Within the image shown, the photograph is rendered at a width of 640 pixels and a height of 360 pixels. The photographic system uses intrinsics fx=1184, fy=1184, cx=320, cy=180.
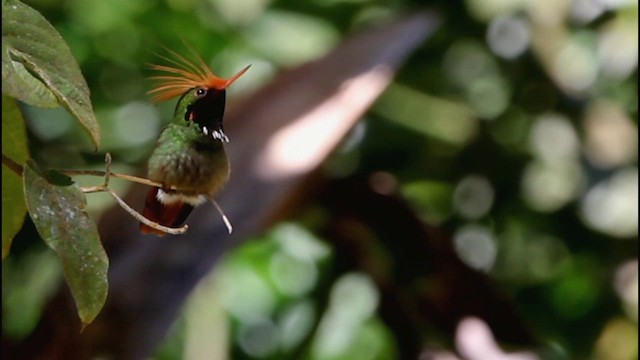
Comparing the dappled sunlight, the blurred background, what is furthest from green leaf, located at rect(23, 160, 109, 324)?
the blurred background

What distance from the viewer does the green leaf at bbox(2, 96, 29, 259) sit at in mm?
642

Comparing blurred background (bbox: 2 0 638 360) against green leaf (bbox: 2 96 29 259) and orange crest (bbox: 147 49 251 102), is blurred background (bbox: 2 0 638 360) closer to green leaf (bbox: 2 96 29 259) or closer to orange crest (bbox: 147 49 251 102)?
orange crest (bbox: 147 49 251 102)

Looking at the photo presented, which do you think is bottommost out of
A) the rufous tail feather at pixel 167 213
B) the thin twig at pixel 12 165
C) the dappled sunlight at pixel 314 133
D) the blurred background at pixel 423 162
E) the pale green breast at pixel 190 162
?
the blurred background at pixel 423 162

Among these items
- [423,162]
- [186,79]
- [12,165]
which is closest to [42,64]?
[12,165]

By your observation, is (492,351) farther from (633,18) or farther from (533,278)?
(633,18)

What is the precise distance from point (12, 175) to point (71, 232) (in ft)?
0.22

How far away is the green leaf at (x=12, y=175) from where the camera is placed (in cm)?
64

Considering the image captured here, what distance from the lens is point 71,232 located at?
0.63m

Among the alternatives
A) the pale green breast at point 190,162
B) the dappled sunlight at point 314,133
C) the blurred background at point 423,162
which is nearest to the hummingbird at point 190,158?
the pale green breast at point 190,162

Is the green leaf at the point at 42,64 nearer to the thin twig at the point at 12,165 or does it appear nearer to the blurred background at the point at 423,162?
the thin twig at the point at 12,165

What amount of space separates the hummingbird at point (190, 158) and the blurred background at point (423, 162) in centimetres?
166

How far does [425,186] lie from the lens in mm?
2910

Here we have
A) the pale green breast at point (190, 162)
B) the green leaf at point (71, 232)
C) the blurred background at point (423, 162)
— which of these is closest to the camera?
the green leaf at point (71, 232)

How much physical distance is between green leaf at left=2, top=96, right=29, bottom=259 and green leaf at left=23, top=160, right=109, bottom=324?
0.03 meters
